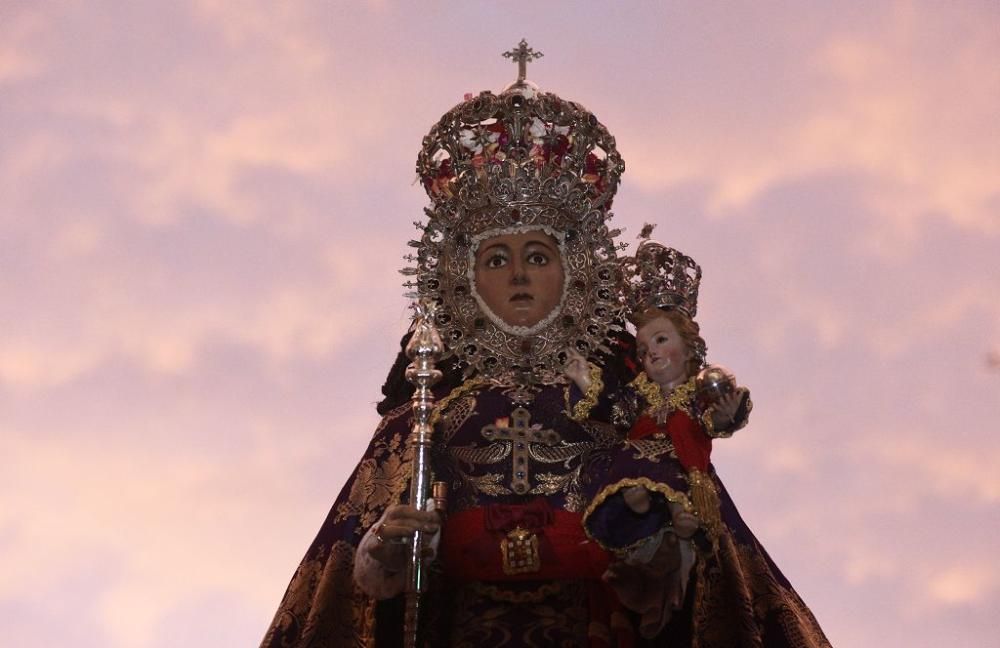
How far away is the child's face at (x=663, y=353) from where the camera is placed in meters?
7.75

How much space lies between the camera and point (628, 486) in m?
7.29

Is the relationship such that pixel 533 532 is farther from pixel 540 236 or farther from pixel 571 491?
pixel 540 236

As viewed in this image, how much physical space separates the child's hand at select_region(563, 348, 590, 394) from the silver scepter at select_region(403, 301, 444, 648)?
2.26 ft

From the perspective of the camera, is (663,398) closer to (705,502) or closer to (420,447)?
(705,502)

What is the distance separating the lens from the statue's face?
8.36 meters

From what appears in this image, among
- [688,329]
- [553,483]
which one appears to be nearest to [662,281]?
[688,329]

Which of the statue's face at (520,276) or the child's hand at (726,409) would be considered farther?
the statue's face at (520,276)

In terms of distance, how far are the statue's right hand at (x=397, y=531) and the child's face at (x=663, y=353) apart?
1.23m

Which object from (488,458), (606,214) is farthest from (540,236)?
(488,458)

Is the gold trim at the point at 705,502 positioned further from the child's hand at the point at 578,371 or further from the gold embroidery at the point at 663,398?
the child's hand at the point at 578,371

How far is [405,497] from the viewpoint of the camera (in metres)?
8.02

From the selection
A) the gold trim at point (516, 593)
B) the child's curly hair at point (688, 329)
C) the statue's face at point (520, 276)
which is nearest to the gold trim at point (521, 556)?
the gold trim at point (516, 593)

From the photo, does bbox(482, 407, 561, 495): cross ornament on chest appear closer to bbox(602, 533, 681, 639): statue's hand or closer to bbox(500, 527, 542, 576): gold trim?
bbox(500, 527, 542, 576): gold trim

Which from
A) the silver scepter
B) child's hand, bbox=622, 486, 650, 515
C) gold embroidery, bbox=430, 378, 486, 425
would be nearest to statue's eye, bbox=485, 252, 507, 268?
gold embroidery, bbox=430, 378, 486, 425
